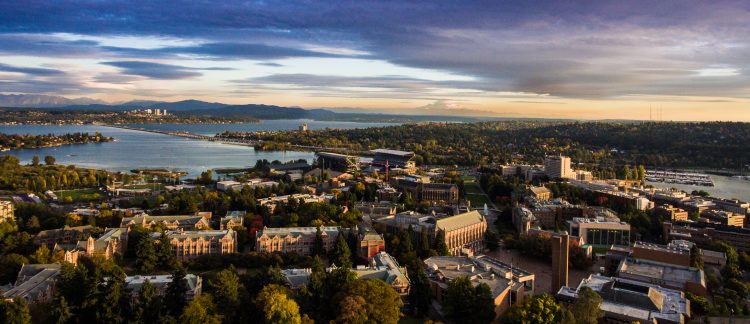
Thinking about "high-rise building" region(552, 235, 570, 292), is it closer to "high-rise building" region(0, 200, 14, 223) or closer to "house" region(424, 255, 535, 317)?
"house" region(424, 255, 535, 317)

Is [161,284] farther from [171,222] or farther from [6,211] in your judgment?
[6,211]

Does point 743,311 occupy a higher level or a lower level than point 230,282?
lower

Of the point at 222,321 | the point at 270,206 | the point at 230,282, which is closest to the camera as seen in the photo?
the point at 222,321

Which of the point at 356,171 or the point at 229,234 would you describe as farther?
the point at 356,171

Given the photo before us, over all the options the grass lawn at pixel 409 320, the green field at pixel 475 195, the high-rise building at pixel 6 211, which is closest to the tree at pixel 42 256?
the high-rise building at pixel 6 211

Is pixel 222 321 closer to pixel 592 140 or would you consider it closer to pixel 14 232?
pixel 14 232

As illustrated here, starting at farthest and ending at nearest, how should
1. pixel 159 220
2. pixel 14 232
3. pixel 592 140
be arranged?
pixel 592 140
pixel 159 220
pixel 14 232

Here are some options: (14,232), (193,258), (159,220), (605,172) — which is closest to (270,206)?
(159,220)
